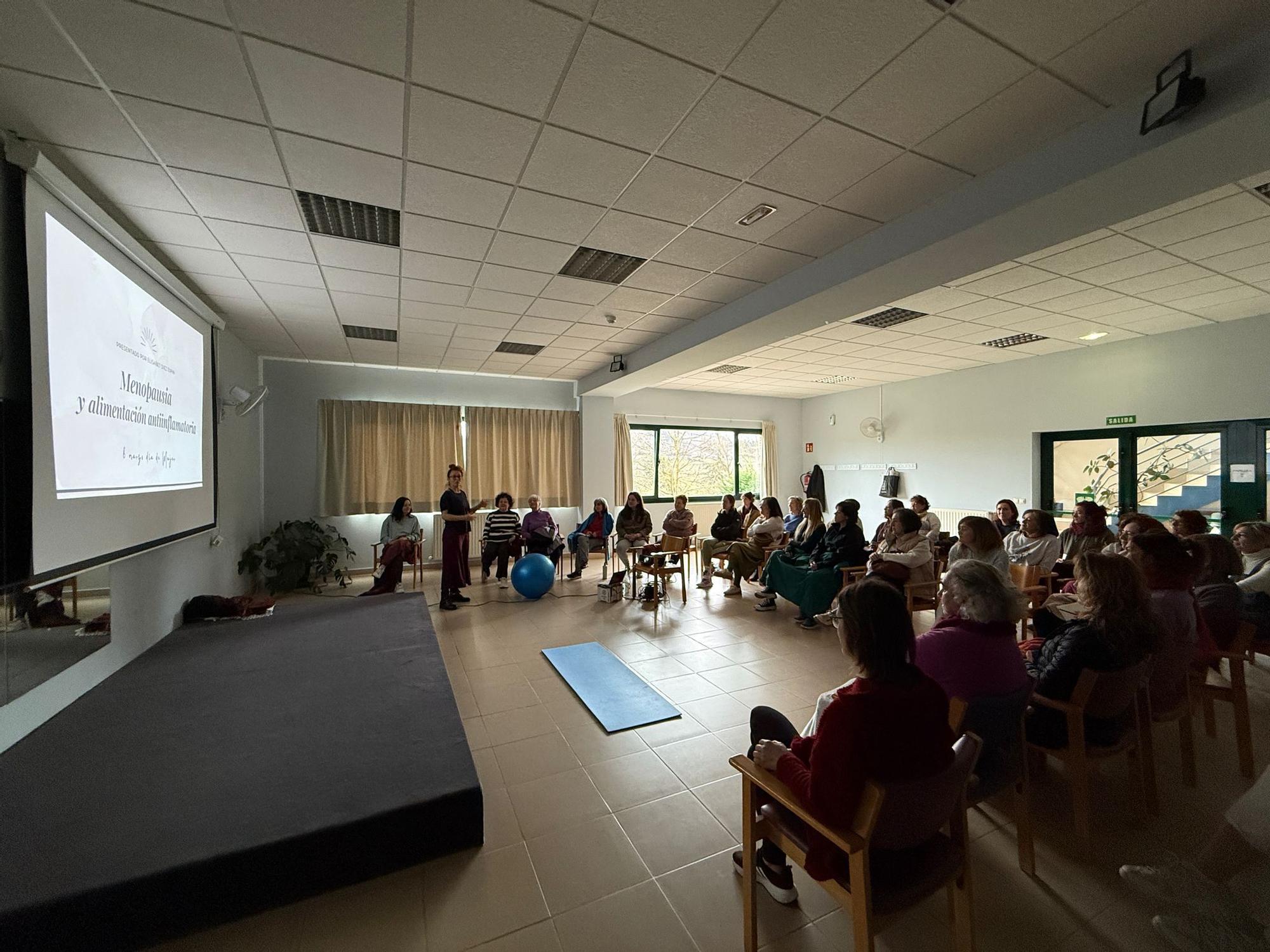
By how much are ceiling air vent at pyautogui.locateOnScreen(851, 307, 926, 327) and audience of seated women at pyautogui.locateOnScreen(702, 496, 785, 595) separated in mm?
2161

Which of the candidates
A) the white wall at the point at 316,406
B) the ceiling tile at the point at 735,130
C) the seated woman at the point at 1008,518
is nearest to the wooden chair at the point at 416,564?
the white wall at the point at 316,406

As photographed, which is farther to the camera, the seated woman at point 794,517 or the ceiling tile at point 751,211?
the seated woman at point 794,517

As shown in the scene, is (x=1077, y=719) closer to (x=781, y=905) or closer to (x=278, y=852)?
(x=781, y=905)

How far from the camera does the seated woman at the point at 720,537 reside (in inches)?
261

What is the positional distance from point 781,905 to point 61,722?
11.1 ft

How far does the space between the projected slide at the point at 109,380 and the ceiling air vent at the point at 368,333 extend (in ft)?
5.96

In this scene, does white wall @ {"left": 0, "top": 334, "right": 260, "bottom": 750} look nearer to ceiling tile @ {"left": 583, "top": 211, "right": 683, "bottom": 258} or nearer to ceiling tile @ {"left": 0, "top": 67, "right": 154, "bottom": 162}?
ceiling tile @ {"left": 0, "top": 67, "right": 154, "bottom": 162}

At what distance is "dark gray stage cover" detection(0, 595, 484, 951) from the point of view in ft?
5.23

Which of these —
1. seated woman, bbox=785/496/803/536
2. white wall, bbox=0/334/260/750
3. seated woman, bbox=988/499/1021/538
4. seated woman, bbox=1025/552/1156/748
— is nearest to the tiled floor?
seated woman, bbox=1025/552/1156/748

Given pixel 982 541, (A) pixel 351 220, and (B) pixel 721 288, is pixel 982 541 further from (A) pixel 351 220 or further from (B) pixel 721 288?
(A) pixel 351 220

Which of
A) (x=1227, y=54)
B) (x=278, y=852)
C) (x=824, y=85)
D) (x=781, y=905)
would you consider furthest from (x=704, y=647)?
(x=1227, y=54)

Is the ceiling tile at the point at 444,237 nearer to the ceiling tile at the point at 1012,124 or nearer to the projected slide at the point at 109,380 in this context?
the projected slide at the point at 109,380

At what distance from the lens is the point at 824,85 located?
2.14 meters

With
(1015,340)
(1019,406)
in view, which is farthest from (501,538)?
(1019,406)
